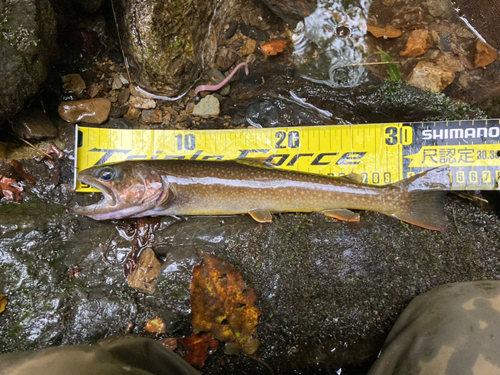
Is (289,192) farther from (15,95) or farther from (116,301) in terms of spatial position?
(15,95)

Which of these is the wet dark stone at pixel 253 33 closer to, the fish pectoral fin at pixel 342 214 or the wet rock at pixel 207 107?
the wet rock at pixel 207 107

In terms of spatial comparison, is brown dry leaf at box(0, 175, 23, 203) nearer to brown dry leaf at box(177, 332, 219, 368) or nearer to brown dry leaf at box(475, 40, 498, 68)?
brown dry leaf at box(177, 332, 219, 368)

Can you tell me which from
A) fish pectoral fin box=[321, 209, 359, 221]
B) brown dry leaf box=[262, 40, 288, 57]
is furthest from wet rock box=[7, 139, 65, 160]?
fish pectoral fin box=[321, 209, 359, 221]

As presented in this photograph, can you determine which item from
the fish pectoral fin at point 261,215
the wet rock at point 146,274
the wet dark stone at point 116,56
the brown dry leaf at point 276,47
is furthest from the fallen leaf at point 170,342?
the brown dry leaf at point 276,47

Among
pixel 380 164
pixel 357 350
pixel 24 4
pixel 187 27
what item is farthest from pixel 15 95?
pixel 357 350

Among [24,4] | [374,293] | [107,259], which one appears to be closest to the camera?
[24,4]
